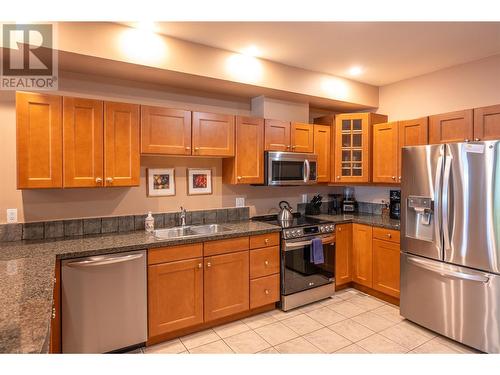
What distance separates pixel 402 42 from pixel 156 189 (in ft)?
9.02

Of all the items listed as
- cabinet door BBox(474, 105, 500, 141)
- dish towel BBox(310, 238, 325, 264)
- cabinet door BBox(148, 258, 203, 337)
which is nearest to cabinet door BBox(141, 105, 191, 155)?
cabinet door BBox(148, 258, 203, 337)

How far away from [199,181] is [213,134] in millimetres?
582

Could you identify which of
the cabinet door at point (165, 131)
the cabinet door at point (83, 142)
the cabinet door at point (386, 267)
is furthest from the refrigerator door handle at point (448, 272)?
the cabinet door at point (83, 142)

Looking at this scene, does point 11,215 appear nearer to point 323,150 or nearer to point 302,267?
point 302,267

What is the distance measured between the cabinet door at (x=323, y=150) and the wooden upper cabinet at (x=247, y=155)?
837 mm

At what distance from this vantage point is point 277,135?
Answer: 11.3 feet

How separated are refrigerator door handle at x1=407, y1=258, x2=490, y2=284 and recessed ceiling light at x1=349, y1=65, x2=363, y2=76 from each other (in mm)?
2144

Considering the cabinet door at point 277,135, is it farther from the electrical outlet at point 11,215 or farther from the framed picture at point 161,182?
the electrical outlet at point 11,215

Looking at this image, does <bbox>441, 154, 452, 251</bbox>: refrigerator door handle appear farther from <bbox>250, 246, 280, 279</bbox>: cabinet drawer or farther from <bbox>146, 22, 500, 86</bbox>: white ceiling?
<bbox>250, 246, 280, 279</bbox>: cabinet drawer

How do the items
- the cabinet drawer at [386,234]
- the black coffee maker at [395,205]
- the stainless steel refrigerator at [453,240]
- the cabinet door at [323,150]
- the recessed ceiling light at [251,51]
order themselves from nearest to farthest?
the stainless steel refrigerator at [453,240]
the recessed ceiling light at [251,51]
the cabinet drawer at [386,234]
the black coffee maker at [395,205]
the cabinet door at [323,150]

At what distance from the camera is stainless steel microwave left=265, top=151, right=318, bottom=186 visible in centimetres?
332

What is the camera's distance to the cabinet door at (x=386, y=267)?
3213mm

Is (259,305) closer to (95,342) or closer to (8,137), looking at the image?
(95,342)

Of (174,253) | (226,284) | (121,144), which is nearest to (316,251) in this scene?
(226,284)
